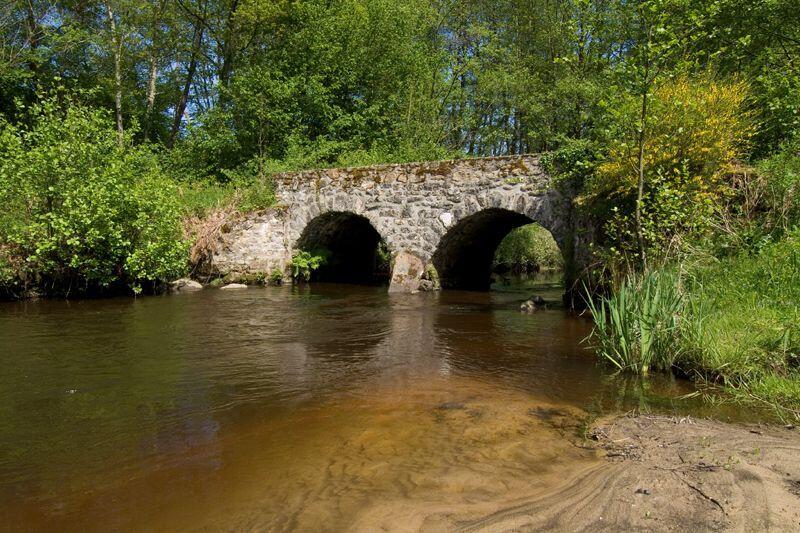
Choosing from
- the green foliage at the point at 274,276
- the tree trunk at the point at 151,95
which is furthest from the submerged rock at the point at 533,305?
the tree trunk at the point at 151,95

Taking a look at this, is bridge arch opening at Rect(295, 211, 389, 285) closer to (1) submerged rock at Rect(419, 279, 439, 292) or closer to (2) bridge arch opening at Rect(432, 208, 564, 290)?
(2) bridge arch opening at Rect(432, 208, 564, 290)

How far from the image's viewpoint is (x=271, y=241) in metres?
13.8

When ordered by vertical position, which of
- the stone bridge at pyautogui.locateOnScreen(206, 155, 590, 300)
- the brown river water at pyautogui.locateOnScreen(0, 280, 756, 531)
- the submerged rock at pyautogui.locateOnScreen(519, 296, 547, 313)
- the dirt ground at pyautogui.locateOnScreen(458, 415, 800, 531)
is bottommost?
the brown river water at pyautogui.locateOnScreen(0, 280, 756, 531)

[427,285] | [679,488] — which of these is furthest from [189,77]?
[679,488]

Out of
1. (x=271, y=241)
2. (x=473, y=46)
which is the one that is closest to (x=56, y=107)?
(x=271, y=241)

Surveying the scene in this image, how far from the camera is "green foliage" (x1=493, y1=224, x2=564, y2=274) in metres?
20.1

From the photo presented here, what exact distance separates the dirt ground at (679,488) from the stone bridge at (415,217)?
6.57 meters

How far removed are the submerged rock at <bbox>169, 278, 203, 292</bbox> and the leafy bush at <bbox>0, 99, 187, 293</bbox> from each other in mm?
1065

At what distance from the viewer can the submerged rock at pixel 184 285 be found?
1212cm

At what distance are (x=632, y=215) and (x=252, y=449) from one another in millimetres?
6302

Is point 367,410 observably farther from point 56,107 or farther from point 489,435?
point 56,107

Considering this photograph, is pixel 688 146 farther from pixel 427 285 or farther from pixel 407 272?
pixel 407 272

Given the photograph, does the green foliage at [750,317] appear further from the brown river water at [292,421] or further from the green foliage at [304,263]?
the green foliage at [304,263]

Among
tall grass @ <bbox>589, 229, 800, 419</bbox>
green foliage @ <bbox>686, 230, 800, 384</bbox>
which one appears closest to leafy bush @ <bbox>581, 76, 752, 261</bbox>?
green foliage @ <bbox>686, 230, 800, 384</bbox>
